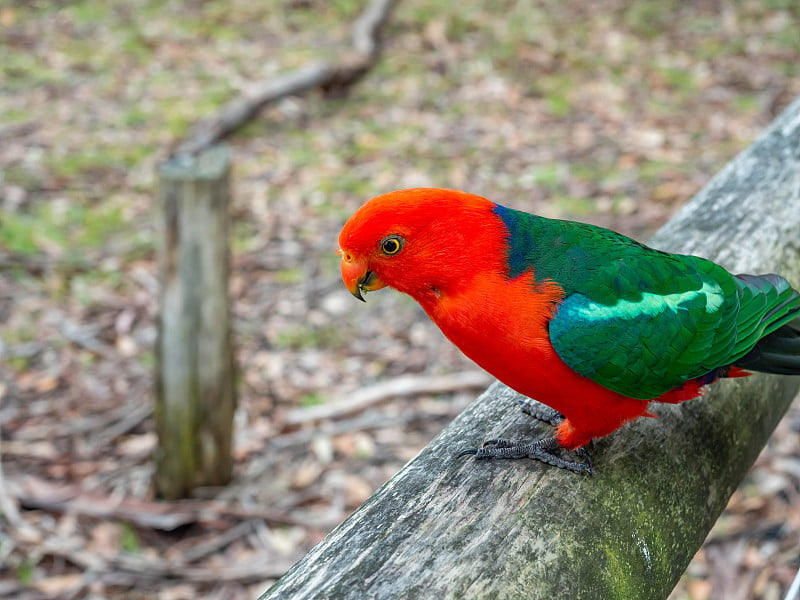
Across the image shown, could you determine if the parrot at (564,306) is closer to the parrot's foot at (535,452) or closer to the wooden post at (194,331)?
the parrot's foot at (535,452)

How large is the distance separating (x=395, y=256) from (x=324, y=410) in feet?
9.11

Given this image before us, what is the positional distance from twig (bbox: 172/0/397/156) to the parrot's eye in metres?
5.26

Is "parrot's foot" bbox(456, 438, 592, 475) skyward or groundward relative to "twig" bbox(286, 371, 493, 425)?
skyward

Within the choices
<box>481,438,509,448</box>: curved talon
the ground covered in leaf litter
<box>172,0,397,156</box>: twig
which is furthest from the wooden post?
<box>172,0,397,156</box>: twig

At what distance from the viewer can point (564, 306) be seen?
1.88m

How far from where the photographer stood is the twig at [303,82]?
714 cm

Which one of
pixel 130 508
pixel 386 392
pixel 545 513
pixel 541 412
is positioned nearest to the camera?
pixel 545 513

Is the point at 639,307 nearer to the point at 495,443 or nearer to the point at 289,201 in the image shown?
the point at 495,443

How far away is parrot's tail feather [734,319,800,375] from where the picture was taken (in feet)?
6.43

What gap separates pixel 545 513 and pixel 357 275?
0.70m

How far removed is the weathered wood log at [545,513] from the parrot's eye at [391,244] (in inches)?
16.6

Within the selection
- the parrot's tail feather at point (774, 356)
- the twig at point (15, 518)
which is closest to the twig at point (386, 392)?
the twig at point (15, 518)

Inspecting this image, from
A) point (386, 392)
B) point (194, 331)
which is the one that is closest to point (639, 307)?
point (194, 331)

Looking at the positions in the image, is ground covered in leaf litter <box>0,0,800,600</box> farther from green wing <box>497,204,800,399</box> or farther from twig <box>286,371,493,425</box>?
green wing <box>497,204,800,399</box>
